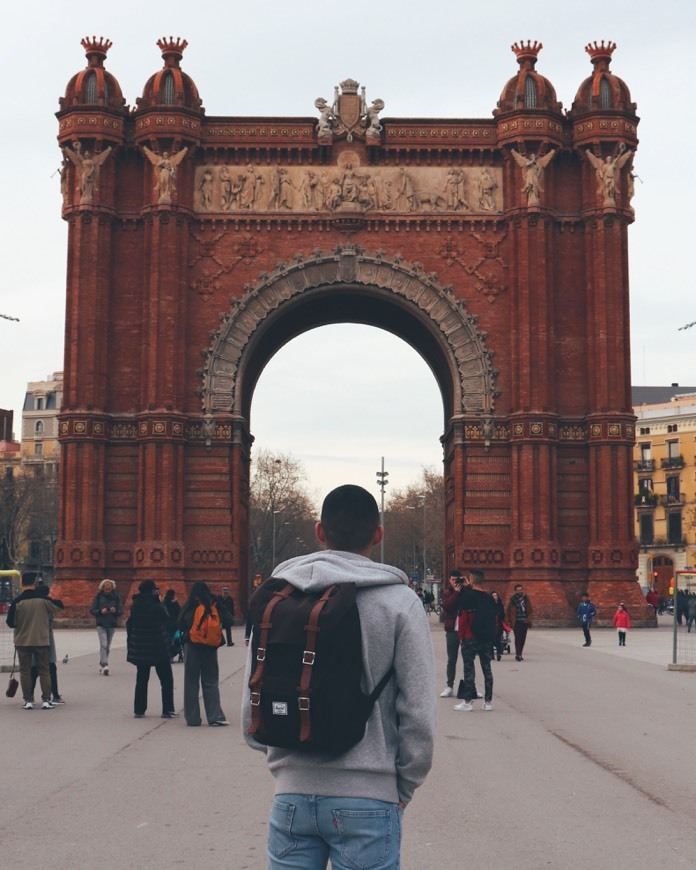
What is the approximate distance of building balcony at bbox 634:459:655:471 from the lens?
307 ft

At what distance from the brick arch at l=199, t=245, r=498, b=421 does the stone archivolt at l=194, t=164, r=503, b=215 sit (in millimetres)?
2004

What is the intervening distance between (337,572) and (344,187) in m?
41.7

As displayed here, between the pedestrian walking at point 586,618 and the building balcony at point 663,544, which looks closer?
the pedestrian walking at point 586,618

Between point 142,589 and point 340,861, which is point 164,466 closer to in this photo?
point 142,589

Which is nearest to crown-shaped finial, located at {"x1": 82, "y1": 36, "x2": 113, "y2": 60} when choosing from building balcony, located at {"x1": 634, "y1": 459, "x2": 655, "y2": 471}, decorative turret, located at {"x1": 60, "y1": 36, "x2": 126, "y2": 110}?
decorative turret, located at {"x1": 60, "y1": 36, "x2": 126, "y2": 110}

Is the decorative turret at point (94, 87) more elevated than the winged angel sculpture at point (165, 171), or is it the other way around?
the decorative turret at point (94, 87)

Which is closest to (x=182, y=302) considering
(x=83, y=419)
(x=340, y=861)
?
(x=83, y=419)

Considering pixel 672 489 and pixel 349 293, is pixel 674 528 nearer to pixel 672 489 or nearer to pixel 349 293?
pixel 672 489

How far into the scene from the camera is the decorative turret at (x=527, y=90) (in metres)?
44.9

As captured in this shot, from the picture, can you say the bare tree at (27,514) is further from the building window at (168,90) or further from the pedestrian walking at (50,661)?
the pedestrian walking at (50,661)

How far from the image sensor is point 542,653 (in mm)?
30469

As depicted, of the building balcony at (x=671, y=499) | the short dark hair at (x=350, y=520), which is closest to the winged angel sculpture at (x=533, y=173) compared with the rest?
the short dark hair at (x=350, y=520)

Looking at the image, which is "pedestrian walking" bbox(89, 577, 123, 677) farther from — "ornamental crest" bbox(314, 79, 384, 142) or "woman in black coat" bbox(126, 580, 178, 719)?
"ornamental crest" bbox(314, 79, 384, 142)

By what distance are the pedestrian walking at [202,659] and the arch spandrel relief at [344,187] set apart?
30.7 metres
